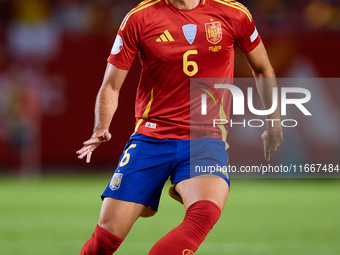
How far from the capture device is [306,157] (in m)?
12.6

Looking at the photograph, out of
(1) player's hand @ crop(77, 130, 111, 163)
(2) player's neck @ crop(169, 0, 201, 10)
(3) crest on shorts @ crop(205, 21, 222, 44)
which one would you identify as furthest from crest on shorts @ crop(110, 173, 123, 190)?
(2) player's neck @ crop(169, 0, 201, 10)

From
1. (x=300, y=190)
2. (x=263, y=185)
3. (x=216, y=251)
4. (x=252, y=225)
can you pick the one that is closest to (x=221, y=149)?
(x=216, y=251)

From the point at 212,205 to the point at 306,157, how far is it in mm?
8925

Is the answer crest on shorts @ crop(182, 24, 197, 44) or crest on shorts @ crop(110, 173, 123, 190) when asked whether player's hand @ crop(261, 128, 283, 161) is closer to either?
crest on shorts @ crop(182, 24, 197, 44)

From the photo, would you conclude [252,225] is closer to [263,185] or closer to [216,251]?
[216,251]

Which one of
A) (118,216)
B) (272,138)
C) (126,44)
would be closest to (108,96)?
(126,44)

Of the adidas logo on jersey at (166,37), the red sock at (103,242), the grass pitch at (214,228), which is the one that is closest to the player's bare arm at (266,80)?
the adidas logo on jersey at (166,37)

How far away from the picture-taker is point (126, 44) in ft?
14.6

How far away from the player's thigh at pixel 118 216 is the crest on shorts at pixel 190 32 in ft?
3.70

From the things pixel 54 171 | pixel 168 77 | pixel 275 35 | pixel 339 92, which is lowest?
pixel 168 77

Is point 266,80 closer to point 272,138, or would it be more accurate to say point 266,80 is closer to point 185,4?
point 272,138

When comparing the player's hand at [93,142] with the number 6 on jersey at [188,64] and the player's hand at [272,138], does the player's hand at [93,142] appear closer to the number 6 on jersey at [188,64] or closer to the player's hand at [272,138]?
the number 6 on jersey at [188,64]

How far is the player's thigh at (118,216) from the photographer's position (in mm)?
4297

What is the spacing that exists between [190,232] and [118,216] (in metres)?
0.59
